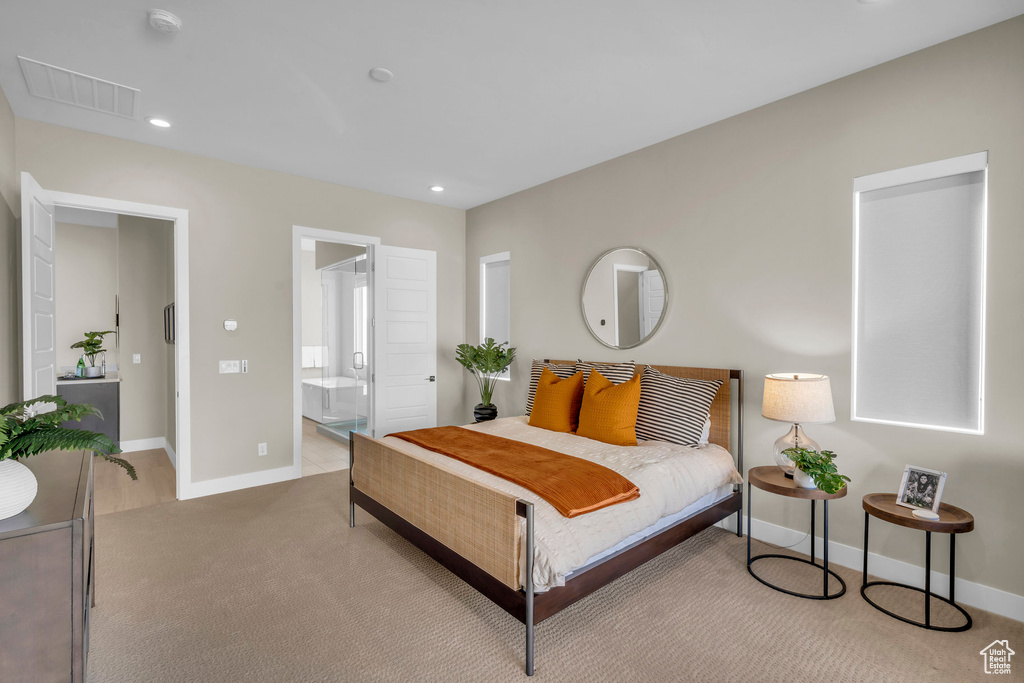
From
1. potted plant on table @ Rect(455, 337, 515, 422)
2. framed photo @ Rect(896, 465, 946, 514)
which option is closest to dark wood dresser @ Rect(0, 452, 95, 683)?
framed photo @ Rect(896, 465, 946, 514)

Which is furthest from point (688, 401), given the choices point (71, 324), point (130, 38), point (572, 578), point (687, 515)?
point (71, 324)

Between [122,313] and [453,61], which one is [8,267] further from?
[122,313]

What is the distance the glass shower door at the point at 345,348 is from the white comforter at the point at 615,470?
276 cm

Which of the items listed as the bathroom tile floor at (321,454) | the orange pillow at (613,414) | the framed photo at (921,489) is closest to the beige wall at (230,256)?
the bathroom tile floor at (321,454)

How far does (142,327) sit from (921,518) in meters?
6.96

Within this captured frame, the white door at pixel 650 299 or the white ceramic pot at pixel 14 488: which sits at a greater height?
the white door at pixel 650 299

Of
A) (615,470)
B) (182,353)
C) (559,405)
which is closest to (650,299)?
(559,405)

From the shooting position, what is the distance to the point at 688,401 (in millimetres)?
3166

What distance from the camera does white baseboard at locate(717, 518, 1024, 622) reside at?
7.45 feet

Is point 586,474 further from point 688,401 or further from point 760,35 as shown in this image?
point 760,35

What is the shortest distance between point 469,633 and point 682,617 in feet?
3.31

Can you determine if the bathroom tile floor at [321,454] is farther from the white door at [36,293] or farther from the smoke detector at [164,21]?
the smoke detector at [164,21]

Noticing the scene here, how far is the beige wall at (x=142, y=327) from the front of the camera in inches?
213

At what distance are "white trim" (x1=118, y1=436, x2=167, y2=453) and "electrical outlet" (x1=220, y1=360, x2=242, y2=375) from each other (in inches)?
88.8
